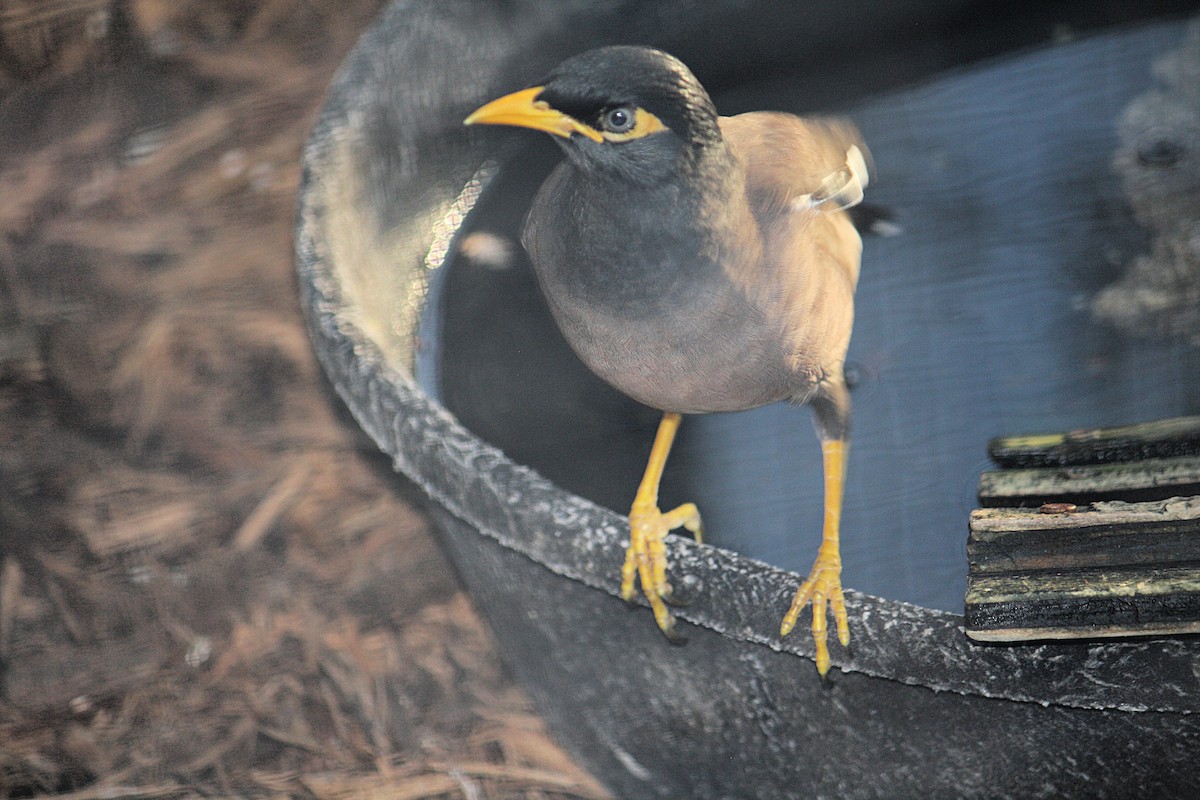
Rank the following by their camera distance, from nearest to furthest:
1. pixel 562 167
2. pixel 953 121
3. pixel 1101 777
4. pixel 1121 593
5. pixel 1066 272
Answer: pixel 1121 593 < pixel 1101 777 < pixel 562 167 < pixel 1066 272 < pixel 953 121

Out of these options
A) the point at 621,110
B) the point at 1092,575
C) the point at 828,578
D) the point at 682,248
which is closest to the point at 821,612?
the point at 828,578

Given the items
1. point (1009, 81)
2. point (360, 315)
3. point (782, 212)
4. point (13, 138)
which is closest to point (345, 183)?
point (360, 315)

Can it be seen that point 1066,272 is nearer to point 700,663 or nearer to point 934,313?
point 934,313

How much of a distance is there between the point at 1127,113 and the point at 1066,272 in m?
0.36

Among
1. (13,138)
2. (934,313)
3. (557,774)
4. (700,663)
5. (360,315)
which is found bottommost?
(557,774)

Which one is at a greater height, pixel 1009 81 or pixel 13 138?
pixel 1009 81

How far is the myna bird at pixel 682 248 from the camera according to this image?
94cm

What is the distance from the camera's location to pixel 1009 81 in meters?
1.66

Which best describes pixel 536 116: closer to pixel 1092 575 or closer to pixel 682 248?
pixel 682 248

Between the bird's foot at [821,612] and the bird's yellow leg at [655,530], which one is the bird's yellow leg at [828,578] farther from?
the bird's yellow leg at [655,530]

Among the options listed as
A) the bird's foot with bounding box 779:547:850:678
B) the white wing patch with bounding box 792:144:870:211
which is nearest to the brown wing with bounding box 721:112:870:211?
the white wing patch with bounding box 792:144:870:211

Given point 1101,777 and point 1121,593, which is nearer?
point 1121,593

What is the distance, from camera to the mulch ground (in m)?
1.75

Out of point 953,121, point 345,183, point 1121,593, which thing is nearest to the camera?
point 1121,593
